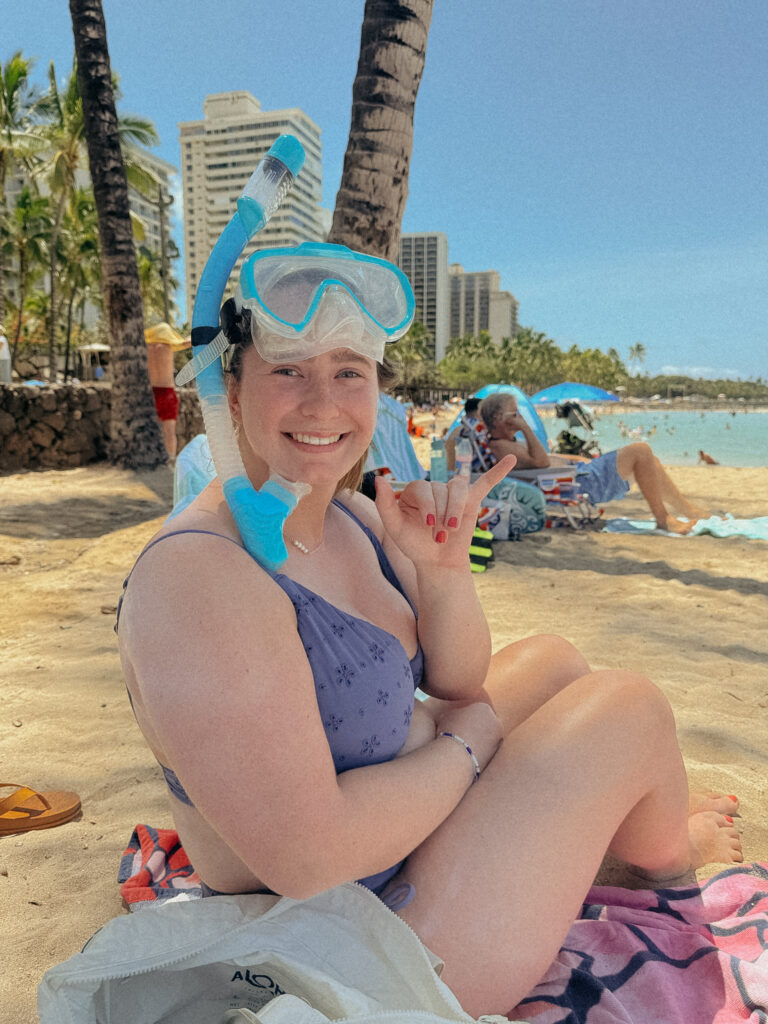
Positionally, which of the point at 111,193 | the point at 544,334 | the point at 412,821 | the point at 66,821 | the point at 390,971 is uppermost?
the point at 544,334

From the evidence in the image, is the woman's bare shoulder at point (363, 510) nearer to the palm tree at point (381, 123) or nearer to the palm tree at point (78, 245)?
the palm tree at point (381, 123)

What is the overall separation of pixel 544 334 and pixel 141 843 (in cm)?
10662

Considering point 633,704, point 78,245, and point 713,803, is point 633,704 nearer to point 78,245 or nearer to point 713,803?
point 713,803

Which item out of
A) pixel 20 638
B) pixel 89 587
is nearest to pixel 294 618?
pixel 20 638

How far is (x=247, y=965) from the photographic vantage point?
3.67 feet

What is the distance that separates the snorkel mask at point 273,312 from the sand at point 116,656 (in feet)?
3.89

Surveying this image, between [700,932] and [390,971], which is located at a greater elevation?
[390,971]

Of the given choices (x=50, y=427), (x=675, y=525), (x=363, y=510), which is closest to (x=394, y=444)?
(x=675, y=525)

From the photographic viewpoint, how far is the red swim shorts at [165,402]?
1012 cm

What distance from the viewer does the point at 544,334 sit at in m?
102

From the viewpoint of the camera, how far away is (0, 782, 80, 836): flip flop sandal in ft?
6.85

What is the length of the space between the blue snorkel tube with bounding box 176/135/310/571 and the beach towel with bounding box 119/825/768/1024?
93 centimetres

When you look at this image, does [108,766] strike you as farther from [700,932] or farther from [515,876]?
[700,932]

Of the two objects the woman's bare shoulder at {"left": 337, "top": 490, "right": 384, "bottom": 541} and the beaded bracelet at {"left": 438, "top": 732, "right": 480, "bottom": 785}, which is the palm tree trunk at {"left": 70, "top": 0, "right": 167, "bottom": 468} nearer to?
the woman's bare shoulder at {"left": 337, "top": 490, "right": 384, "bottom": 541}
